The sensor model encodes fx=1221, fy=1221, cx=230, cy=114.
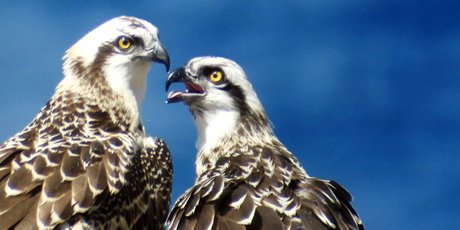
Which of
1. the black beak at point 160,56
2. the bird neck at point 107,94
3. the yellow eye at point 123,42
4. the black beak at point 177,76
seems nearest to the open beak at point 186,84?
the black beak at point 177,76

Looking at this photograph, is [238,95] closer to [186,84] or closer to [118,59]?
[186,84]

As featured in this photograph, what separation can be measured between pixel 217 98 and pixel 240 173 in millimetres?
1297

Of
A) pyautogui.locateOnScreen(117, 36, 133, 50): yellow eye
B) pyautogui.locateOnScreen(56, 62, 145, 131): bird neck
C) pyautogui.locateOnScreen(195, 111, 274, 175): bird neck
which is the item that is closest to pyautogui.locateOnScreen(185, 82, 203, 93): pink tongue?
pyautogui.locateOnScreen(195, 111, 274, 175): bird neck

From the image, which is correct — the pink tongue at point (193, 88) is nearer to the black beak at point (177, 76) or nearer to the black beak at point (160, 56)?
the black beak at point (177, 76)

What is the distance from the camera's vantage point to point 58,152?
37.8ft

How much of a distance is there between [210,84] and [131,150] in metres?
1.13

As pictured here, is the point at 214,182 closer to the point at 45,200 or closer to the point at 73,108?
the point at 45,200

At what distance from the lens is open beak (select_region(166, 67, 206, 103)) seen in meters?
12.4

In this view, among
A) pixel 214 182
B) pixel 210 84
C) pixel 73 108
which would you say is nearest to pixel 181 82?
pixel 210 84

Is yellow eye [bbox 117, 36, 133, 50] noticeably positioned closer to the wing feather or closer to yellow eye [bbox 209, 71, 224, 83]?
yellow eye [bbox 209, 71, 224, 83]

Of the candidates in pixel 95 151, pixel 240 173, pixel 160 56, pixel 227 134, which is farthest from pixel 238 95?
pixel 95 151

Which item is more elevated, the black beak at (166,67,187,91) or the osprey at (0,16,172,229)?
the black beak at (166,67,187,91)

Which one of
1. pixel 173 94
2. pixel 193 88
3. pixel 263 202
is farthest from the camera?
pixel 193 88

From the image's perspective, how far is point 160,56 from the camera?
42.4 ft
